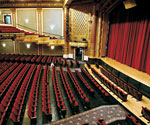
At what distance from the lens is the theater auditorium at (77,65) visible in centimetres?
202

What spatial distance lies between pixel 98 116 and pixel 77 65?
2642 millimetres

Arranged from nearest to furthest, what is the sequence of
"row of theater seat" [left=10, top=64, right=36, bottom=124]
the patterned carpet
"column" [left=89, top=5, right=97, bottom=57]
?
"row of theater seat" [left=10, top=64, right=36, bottom=124] → the patterned carpet → "column" [left=89, top=5, right=97, bottom=57]

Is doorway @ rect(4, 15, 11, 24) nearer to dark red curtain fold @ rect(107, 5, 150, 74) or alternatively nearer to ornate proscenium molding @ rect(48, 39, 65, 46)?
ornate proscenium molding @ rect(48, 39, 65, 46)

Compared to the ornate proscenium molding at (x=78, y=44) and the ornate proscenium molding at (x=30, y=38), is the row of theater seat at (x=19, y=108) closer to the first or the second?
the ornate proscenium molding at (x=30, y=38)

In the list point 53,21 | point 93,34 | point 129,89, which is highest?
point 53,21


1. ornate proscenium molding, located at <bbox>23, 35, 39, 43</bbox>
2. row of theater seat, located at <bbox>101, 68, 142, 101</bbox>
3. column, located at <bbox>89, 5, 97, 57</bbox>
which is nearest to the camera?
row of theater seat, located at <bbox>101, 68, 142, 101</bbox>

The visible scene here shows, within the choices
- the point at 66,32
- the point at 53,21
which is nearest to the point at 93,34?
the point at 66,32

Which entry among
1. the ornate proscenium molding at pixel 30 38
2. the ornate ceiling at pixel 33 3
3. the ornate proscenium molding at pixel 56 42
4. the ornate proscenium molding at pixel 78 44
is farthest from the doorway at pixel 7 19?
the ornate proscenium molding at pixel 78 44

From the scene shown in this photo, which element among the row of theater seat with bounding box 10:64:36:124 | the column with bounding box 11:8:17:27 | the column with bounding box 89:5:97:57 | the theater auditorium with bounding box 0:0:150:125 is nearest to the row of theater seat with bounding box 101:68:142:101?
the theater auditorium with bounding box 0:0:150:125

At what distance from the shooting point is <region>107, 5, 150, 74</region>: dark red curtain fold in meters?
2.96

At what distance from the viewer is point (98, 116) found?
2.06 m

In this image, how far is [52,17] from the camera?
18.4 ft

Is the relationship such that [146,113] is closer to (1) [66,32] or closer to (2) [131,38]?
(2) [131,38]

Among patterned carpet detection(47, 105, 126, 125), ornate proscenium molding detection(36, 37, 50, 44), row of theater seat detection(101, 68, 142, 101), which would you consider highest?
ornate proscenium molding detection(36, 37, 50, 44)
